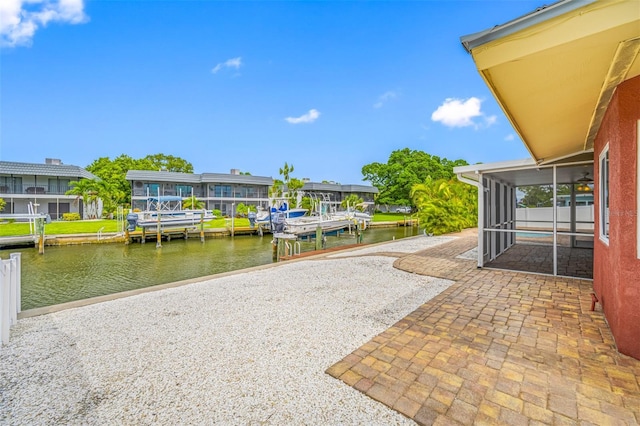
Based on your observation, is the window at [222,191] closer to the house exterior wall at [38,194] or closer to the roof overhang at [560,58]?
the house exterior wall at [38,194]

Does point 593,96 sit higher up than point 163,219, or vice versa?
point 593,96

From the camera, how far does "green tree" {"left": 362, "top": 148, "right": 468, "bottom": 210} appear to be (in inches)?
1550

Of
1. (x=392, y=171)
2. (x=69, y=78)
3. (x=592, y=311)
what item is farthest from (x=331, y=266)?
(x=392, y=171)

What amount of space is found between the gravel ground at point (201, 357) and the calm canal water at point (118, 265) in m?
5.67

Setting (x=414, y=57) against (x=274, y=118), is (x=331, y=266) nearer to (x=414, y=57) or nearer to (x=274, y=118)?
(x=414, y=57)

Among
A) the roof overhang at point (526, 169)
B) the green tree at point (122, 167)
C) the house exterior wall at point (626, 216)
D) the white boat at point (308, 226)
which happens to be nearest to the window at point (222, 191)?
the green tree at point (122, 167)

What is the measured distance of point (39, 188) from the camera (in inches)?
1176

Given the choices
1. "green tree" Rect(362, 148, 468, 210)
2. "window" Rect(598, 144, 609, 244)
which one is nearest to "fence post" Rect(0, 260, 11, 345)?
"window" Rect(598, 144, 609, 244)

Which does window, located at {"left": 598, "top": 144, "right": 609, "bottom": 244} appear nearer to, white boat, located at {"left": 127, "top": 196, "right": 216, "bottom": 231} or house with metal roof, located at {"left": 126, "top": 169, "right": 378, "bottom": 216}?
white boat, located at {"left": 127, "top": 196, "right": 216, "bottom": 231}

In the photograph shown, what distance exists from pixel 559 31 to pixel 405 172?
3958 cm

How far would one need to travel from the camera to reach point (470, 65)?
207 centimetres

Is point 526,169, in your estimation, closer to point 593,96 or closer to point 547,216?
point 593,96

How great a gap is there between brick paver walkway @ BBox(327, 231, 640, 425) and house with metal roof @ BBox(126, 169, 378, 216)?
28.9 metres

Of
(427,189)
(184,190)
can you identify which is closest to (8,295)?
(427,189)
